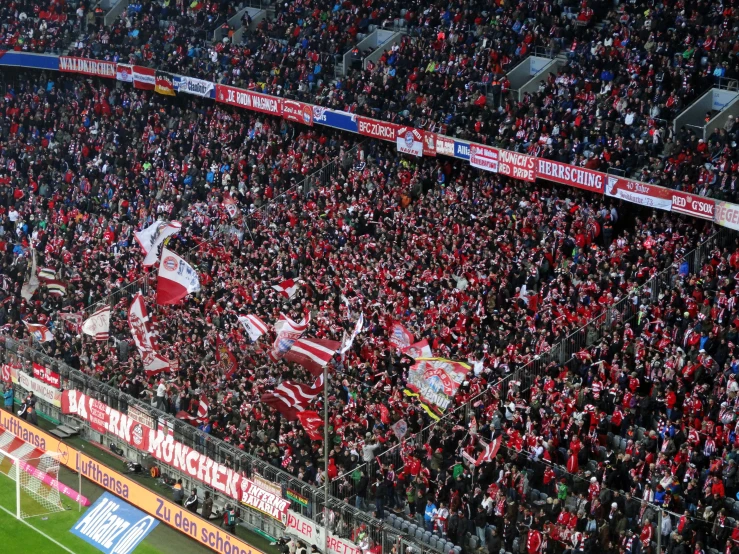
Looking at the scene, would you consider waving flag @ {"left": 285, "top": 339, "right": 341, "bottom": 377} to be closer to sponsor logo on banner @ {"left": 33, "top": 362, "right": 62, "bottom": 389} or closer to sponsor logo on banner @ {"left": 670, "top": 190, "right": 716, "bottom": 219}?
sponsor logo on banner @ {"left": 670, "top": 190, "right": 716, "bottom": 219}

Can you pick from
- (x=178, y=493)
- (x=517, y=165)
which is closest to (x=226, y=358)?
(x=178, y=493)

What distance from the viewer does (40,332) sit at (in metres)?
42.2

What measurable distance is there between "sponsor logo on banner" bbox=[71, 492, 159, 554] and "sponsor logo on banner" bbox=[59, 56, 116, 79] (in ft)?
93.0

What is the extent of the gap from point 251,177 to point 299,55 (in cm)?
553

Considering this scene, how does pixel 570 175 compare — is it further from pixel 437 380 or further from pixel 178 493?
pixel 178 493

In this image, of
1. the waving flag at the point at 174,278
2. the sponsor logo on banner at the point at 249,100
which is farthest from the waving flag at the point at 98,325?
the sponsor logo on banner at the point at 249,100

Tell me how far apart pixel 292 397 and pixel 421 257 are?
28.0 ft

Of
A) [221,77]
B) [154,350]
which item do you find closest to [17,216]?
[221,77]

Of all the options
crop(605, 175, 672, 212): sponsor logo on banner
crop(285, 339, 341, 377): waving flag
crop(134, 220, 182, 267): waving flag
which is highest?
crop(605, 175, 672, 212): sponsor logo on banner

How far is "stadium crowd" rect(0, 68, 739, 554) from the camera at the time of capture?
30.2 m

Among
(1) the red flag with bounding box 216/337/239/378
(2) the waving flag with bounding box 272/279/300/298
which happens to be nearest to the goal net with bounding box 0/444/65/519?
(1) the red flag with bounding box 216/337/239/378

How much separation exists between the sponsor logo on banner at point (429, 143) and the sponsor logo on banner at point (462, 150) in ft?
3.38

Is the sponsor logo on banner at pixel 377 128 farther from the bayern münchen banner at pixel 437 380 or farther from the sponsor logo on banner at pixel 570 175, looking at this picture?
the bayern münchen banner at pixel 437 380

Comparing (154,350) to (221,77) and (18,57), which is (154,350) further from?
(18,57)
